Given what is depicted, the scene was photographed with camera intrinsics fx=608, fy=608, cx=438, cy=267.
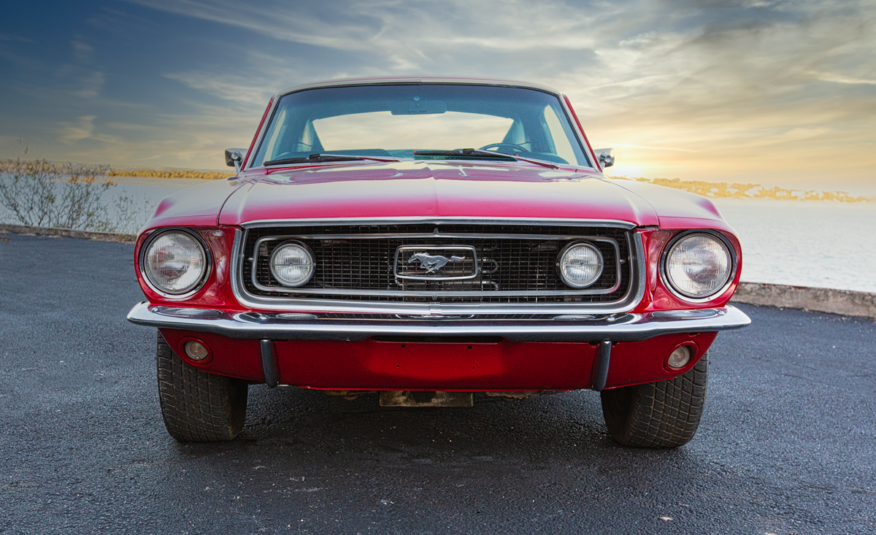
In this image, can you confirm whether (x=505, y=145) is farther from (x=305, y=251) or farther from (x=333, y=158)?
(x=305, y=251)

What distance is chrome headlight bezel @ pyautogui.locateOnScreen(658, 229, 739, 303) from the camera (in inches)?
81.4

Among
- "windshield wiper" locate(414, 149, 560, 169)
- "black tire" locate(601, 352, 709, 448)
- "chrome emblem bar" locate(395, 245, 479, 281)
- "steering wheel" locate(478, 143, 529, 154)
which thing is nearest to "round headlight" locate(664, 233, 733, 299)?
"black tire" locate(601, 352, 709, 448)

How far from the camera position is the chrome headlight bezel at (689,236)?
2.07 metres

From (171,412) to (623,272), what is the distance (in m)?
1.78

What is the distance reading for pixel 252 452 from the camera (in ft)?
8.07

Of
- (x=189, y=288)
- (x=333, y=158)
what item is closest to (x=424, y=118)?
(x=333, y=158)

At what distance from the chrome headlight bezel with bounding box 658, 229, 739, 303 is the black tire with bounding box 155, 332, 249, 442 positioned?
5.46 feet

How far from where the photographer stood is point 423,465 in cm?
236

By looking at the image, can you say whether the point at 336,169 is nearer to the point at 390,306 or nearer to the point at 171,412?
the point at 390,306

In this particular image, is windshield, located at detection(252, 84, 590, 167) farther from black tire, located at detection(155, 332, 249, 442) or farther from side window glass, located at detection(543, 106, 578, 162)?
black tire, located at detection(155, 332, 249, 442)

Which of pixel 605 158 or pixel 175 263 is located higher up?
pixel 605 158

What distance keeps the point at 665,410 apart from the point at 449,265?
1.08 metres

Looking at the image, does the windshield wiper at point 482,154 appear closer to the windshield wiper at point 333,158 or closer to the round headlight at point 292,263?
the windshield wiper at point 333,158

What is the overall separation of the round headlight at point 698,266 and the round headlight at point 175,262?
1.60 meters
